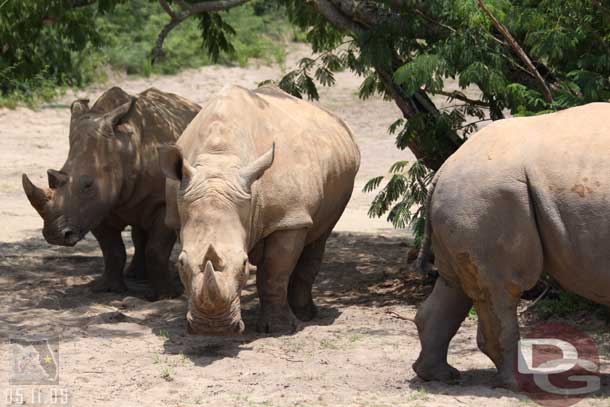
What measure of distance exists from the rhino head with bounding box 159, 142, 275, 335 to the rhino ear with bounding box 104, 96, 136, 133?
6.89ft

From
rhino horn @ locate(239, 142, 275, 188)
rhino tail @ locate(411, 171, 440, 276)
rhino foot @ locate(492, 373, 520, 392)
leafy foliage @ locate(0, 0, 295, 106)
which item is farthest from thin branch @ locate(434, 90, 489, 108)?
leafy foliage @ locate(0, 0, 295, 106)

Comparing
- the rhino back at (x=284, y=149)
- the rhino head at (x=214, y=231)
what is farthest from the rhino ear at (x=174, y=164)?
the rhino back at (x=284, y=149)

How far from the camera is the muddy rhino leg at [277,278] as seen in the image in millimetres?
9070

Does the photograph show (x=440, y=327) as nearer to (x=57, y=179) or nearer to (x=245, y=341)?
(x=245, y=341)

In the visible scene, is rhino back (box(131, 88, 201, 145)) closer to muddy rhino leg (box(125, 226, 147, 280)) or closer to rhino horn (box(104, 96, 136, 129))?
rhino horn (box(104, 96, 136, 129))

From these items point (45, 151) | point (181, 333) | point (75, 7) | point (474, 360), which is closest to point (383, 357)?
point (474, 360)

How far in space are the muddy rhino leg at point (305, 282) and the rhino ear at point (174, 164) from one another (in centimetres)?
186

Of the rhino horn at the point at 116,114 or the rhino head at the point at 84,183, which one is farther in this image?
the rhino horn at the point at 116,114

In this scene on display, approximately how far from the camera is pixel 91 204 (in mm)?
10336

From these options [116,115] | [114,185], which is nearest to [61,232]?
[114,185]

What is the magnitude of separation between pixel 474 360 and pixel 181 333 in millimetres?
2325

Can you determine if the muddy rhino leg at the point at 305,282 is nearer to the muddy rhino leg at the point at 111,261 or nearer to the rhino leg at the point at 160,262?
the rhino leg at the point at 160,262

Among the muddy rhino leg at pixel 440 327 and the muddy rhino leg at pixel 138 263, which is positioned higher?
the muddy rhino leg at pixel 440 327

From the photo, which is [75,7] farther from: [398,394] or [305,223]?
[398,394]
